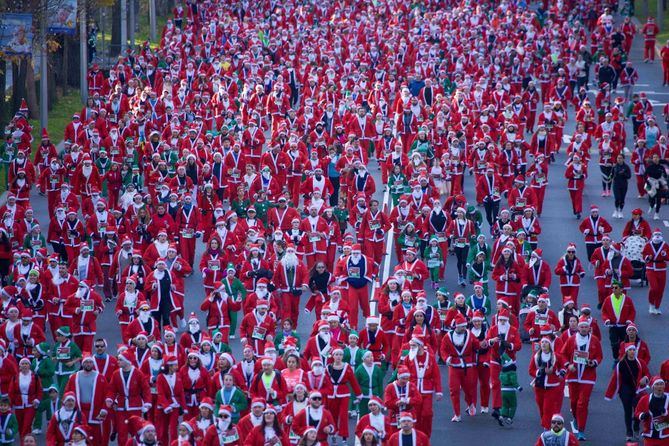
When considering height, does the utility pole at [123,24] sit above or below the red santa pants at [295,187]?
above

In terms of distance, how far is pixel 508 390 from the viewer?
21.9 metres

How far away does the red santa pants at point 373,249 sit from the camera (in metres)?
28.9

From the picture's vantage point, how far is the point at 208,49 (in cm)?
5009

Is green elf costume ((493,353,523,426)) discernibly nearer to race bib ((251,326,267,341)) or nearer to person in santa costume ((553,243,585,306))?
race bib ((251,326,267,341))

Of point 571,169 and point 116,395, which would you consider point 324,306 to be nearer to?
point 116,395

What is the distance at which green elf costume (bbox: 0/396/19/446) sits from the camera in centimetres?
2023

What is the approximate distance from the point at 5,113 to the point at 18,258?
19.4m

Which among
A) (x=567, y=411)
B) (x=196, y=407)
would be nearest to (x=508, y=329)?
(x=567, y=411)

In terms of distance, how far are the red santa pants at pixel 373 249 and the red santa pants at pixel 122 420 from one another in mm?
8903

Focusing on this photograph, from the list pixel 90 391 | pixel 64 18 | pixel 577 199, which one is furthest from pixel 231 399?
pixel 64 18

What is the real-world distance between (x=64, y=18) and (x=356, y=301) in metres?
18.7

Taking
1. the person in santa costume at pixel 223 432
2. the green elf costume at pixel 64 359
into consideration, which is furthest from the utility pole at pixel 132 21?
the person in santa costume at pixel 223 432

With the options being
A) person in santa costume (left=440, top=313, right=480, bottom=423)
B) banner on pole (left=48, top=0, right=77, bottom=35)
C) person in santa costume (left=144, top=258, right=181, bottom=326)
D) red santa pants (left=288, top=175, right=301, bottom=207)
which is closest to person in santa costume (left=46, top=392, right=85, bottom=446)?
person in santa costume (left=440, top=313, right=480, bottom=423)

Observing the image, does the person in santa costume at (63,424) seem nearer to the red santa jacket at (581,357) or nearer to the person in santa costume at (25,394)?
the person in santa costume at (25,394)
